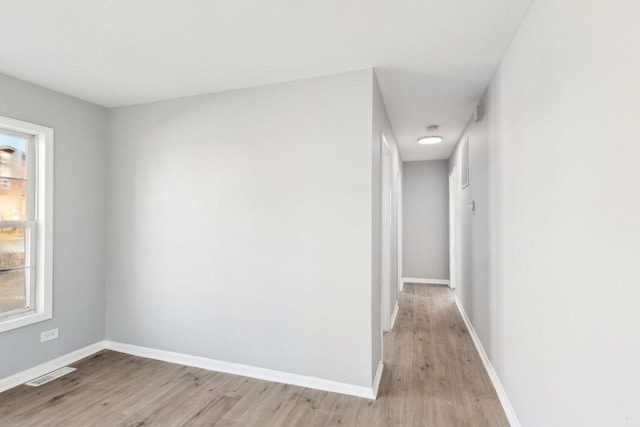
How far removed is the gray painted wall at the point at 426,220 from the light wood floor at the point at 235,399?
3610 millimetres

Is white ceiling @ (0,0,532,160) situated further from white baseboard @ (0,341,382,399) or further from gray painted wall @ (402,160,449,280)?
gray painted wall @ (402,160,449,280)

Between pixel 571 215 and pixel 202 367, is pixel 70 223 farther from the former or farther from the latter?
pixel 571 215

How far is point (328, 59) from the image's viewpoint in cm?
235

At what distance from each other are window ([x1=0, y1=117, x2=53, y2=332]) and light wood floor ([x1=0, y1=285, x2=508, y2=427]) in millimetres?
705

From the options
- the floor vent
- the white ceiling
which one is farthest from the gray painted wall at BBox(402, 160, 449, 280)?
the floor vent

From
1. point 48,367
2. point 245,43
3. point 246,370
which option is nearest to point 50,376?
point 48,367

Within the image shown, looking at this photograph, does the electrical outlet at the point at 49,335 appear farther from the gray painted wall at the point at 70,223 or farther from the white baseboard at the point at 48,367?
the white baseboard at the point at 48,367

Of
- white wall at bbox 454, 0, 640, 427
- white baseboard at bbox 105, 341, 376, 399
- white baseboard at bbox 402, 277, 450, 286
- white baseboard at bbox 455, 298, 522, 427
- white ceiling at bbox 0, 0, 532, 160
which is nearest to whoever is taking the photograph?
white wall at bbox 454, 0, 640, 427

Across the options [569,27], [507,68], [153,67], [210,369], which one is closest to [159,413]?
[210,369]

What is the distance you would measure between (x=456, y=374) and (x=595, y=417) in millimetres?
1808

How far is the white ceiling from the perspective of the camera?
5.91 feet

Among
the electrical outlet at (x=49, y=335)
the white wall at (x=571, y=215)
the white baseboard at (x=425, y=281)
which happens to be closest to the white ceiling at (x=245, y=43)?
the white wall at (x=571, y=215)

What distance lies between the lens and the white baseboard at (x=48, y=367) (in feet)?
8.49

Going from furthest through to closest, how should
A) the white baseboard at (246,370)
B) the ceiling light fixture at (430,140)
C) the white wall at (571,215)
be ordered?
the ceiling light fixture at (430,140)
the white baseboard at (246,370)
the white wall at (571,215)
